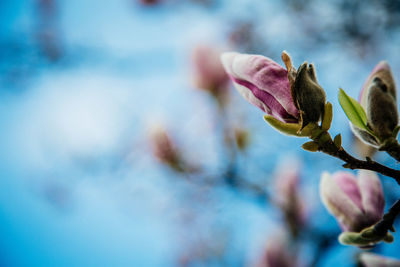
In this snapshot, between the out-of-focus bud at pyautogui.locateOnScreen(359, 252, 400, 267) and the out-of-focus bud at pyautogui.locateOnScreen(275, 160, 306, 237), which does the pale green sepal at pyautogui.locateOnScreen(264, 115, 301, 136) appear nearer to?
the out-of-focus bud at pyautogui.locateOnScreen(359, 252, 400, 267)

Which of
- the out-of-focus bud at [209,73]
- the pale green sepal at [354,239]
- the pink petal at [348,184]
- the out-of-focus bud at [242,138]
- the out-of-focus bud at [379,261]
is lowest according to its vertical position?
the out-of-focus bud at [379,261]

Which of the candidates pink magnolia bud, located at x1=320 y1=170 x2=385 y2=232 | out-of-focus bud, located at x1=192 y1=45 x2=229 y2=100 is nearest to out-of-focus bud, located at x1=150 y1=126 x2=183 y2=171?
out-of-focus bud, located at x1=192 y1=45 x2=229 y2=100

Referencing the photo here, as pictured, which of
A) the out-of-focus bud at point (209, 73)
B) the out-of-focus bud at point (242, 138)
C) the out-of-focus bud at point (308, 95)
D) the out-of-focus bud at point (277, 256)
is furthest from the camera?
the out-of-focus bud at point (242, 138)

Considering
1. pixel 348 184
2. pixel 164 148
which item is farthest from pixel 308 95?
pixel 164 148

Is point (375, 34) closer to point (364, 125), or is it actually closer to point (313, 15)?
point (313, 15)

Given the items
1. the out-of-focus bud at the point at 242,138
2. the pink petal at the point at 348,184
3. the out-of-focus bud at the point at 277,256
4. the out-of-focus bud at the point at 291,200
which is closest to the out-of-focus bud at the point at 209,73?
the out-of-focus bud at the point at 242,138

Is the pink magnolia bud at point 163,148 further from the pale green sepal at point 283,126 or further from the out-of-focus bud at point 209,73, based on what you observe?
the pale green sepal at point 283,126
